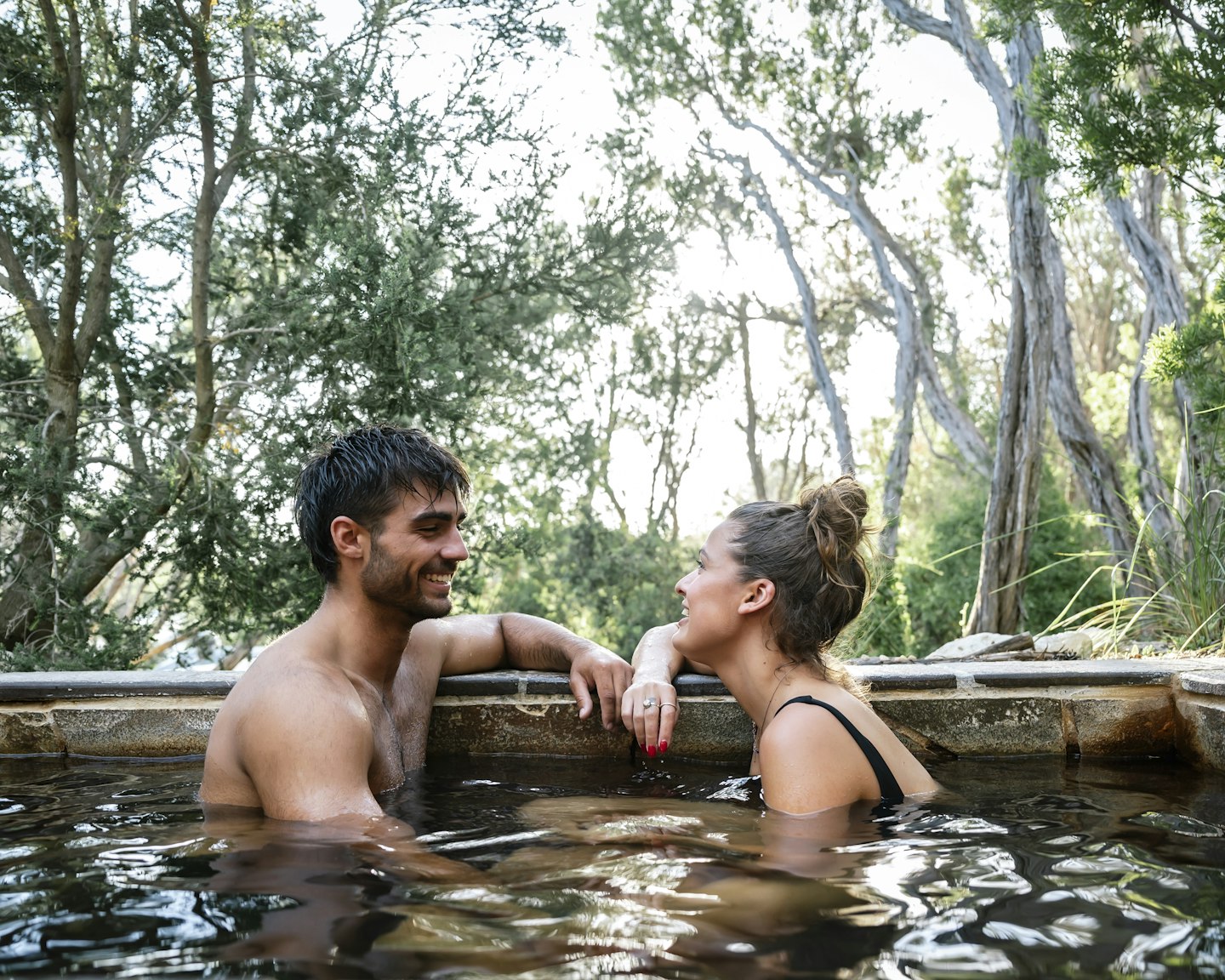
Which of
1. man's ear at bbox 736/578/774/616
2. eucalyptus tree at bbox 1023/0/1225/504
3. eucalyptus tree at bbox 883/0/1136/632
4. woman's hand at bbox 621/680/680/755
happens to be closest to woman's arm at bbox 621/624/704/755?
woman's hand at bbox 621/680/680/755

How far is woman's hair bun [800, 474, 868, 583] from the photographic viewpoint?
Answer: 3.23 m

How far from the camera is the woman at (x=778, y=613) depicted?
3.15m

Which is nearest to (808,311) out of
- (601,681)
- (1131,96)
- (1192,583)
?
(1131,96)

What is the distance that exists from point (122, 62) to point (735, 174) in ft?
30.8

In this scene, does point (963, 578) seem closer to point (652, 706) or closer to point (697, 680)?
point (697, 680)

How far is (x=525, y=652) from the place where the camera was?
4.01 meters

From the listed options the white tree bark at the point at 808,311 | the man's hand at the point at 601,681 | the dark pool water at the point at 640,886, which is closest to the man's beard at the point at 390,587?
the dark pool water at the point at 640,886

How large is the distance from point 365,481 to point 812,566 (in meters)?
1.32

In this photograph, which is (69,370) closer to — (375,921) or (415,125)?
(415,125)

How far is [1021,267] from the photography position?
8.24 m

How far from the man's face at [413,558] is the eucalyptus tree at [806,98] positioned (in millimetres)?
10386

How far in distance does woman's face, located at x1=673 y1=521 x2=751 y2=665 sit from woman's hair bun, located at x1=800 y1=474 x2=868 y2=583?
243mm

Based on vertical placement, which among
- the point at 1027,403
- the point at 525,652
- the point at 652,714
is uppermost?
the point at 1027,403

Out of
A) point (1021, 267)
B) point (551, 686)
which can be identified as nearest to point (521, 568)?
point (1021, 267)
